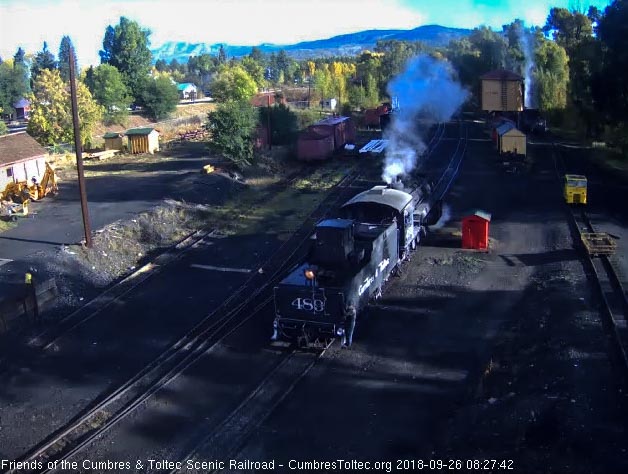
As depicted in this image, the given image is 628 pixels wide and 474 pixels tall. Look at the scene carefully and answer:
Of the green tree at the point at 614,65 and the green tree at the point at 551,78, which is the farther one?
the green tree at the point at 551,78

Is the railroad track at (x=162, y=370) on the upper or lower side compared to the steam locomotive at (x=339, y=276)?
lower

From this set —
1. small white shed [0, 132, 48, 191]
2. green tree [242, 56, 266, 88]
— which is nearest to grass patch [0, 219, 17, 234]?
small white shed [0, 132, 48, 191]

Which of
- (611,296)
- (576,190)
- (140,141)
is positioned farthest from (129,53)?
(611,296)

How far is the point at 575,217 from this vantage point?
26781 millimetres

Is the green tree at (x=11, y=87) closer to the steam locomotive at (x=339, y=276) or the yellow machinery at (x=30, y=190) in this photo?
the yellow machinery at (x=30, y=190)

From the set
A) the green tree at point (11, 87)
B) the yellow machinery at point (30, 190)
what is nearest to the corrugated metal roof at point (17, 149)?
the yellow machinery at point (30, 190)

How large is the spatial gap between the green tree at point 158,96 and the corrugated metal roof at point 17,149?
38.6 m

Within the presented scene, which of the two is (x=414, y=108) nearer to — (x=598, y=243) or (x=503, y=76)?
Answer: (x=503, y=76)

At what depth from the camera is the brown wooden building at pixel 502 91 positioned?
54.7 meters

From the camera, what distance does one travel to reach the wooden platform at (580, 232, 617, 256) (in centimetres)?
2073

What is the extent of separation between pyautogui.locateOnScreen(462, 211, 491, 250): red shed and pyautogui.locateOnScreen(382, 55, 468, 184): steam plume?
15.2ft

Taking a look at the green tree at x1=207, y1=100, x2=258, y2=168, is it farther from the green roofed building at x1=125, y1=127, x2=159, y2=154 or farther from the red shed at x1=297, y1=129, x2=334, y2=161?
the green roofed building at x1=125, y1=127, x2=159, y2=154

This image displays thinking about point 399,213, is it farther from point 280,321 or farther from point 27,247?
point 27,247

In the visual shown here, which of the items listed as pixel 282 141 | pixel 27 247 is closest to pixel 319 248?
pixel 27 247
